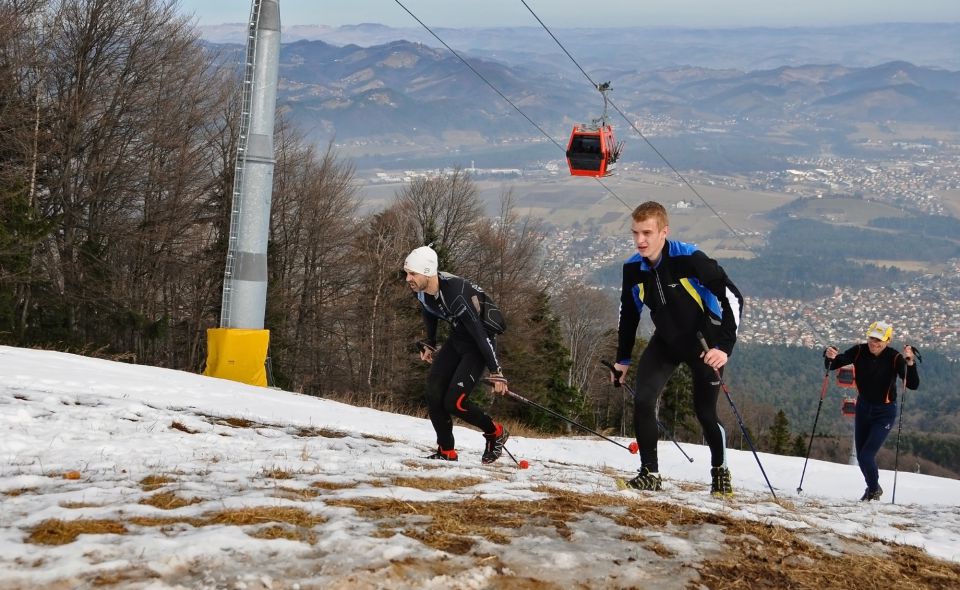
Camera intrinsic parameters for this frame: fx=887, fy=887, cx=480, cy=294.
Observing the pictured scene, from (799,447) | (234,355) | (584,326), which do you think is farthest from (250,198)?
(799,447)

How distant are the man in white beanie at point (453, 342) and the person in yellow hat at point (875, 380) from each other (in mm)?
4853

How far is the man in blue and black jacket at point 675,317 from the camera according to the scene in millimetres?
7277

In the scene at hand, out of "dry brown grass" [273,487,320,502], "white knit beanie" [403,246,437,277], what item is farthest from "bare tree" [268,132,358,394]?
"dry brown grass" [273,487,320,502]

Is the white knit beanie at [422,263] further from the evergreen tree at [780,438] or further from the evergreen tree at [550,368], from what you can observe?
the evergreen tree at [780,438]

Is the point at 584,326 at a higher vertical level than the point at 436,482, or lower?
lower

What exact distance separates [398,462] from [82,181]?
87.7 ft

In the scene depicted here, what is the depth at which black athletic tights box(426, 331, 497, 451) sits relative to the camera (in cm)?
887

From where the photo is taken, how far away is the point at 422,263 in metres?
8.40

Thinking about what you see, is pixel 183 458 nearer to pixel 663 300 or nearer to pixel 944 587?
pixel 663 300

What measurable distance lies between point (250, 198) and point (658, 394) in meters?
11.4

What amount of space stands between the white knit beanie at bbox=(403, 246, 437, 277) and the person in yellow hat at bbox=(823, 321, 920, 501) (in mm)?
5569

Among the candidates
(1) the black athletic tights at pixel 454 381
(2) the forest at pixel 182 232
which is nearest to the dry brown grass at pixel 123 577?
(1) the black athletic tights at pixel 454 381

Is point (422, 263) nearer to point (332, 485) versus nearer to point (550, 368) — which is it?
point (332, 485)

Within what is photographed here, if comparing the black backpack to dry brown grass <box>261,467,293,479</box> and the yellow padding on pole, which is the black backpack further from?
the yellow padding on pole
